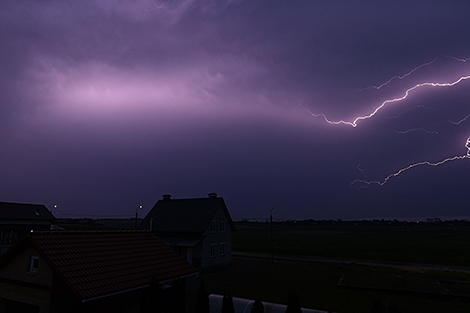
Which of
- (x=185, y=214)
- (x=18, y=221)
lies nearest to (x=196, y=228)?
(x=185, y=214)

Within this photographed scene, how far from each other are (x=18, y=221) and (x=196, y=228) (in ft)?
82.9

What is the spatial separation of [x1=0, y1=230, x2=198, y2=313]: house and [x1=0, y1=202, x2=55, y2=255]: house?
26041 millimetres

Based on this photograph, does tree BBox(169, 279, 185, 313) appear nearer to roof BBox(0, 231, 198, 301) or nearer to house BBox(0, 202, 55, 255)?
roof BBox(0, 231, 198, 301)

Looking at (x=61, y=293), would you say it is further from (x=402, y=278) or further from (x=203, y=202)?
(x=402, y=278)

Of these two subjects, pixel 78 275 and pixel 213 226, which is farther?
pixel 213 226

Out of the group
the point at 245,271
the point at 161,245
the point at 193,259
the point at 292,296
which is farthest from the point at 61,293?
the point at 245,271

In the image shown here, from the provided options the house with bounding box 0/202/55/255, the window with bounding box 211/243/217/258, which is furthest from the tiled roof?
the house with bounding box 0/202/55/255

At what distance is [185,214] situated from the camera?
36094mm

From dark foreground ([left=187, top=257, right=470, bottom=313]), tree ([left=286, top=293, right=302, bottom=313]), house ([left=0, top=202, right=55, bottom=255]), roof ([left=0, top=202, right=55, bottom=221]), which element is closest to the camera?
tree ([left=286, top=293, right=302, bottom=313])

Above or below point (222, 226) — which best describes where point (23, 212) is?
above

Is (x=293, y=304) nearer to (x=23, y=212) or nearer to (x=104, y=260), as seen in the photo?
(x=104, y=260)

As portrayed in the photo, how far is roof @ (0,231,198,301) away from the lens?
36.6 feet

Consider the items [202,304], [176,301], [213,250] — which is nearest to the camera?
[176,301]

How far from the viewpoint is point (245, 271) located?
32188 millimetres
